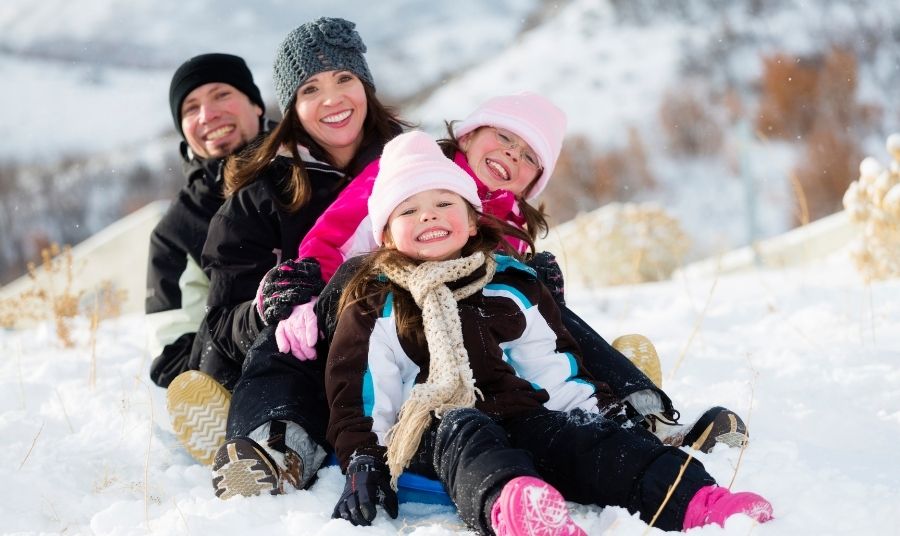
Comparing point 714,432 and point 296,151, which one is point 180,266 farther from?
point 714,432

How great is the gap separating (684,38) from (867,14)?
28.4 ft

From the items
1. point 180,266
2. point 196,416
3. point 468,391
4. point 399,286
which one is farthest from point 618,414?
point 180,266

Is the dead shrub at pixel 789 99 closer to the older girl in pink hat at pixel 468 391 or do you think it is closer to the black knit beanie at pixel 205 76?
the black knit beanie at pixel 205 76

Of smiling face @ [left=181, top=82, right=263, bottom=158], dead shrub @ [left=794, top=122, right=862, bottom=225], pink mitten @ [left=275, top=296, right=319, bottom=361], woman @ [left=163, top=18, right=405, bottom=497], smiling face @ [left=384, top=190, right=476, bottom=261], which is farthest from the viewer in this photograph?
dead shrub @ [left=794, top=122, right=862, bottom=225]

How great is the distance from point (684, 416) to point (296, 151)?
1610 millimetres

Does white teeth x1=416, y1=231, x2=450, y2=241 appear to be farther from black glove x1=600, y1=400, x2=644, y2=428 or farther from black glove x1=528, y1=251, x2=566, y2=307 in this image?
black glove x1=600, y1=400, x2=644, y2=428

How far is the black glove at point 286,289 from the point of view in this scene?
8.58 ft

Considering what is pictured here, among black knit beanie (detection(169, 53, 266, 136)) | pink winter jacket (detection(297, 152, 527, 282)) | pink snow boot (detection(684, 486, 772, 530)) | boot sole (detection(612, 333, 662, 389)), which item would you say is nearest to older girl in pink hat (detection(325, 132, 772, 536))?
pink snow boot (detection(684, 486, 772, 530))

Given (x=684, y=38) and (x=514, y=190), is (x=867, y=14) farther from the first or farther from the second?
(x=514, y=190)

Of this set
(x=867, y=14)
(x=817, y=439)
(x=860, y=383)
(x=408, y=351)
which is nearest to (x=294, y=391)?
(x=408, y=351)

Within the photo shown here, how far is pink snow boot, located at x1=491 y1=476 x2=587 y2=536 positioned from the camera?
1.79 metres

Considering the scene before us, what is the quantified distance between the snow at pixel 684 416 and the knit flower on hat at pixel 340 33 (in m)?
1.39

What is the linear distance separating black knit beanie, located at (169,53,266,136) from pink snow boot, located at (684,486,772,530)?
8.87 ft

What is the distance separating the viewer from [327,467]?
2.55 meters
